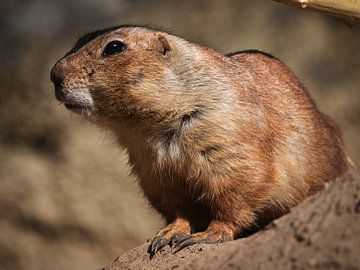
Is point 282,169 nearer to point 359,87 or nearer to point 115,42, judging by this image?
point 115,42

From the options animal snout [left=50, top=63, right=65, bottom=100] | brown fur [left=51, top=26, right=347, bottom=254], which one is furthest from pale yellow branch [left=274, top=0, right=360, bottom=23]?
animal snout [left=50, top=63, right=65, bottom=100]

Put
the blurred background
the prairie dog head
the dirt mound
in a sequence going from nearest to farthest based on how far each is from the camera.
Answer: the dirt mound, the prairie dog head, the blurred background

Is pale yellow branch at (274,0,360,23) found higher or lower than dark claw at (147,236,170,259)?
higher

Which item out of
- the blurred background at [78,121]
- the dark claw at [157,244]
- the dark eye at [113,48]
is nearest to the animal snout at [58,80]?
the dark eye at [113,48]

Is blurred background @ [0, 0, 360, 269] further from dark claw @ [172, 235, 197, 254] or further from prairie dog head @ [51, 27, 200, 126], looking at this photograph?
dark claw @ [172, 235, 197, 254]

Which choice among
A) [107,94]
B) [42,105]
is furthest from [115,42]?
[42,105]

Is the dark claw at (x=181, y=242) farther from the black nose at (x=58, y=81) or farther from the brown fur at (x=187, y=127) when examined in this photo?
the black nose at (x=58, y=81)

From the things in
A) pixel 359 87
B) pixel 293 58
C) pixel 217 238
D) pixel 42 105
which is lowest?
pixel 217 238
